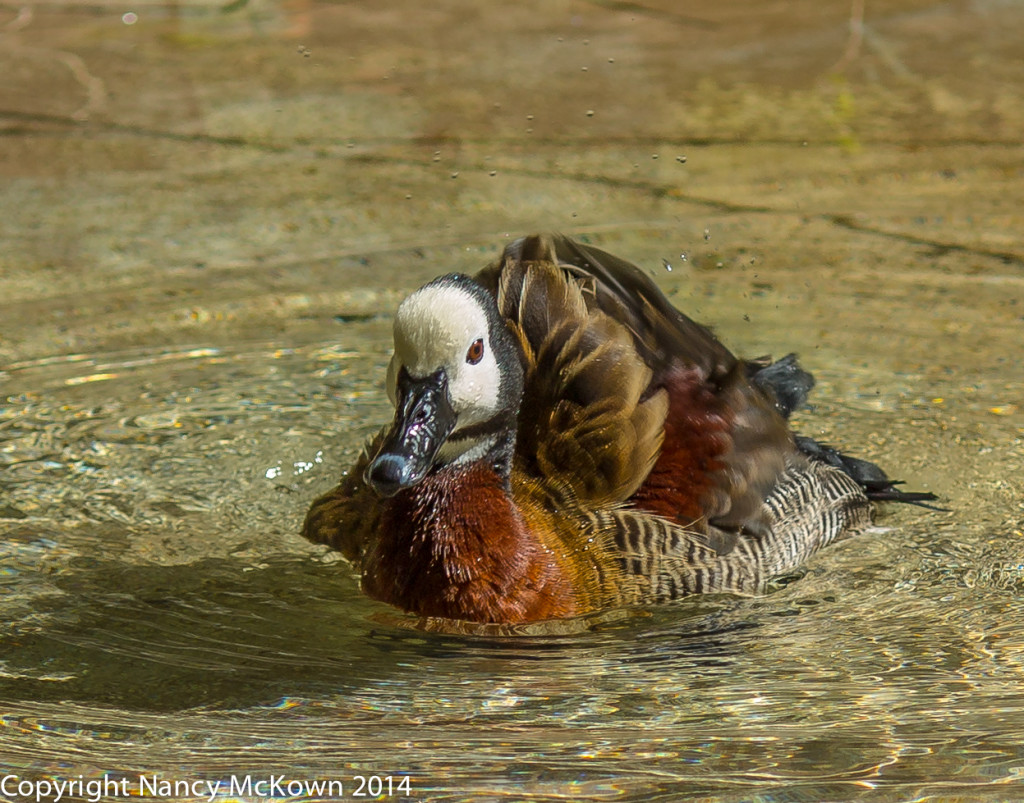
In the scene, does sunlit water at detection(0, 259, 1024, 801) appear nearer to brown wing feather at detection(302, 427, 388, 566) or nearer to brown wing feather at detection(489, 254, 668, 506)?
brown wing feather at detection(302, 427, 388, 566)

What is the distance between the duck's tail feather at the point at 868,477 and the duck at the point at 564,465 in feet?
0.31

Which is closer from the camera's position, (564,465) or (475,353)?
(475,353)

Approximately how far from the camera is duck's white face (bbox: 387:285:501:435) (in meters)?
3.88

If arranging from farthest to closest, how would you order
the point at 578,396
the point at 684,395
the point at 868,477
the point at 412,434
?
the point at 868,477, the point at 684,395, the point at 578,396, the point at 412,434

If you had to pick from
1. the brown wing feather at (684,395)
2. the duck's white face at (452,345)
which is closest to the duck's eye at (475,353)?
the duck's white face at (452,345)

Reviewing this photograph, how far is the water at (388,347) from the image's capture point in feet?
11.4

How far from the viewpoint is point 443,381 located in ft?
13.0

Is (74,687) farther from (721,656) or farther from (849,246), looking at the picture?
(849,246)

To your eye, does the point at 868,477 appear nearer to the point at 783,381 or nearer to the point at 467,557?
the point at 783,381

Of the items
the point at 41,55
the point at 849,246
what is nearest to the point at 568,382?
the point at 849,246

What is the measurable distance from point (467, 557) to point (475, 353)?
532mm

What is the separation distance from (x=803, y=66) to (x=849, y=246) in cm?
288

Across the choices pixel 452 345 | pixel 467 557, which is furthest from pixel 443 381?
pixel 467 557

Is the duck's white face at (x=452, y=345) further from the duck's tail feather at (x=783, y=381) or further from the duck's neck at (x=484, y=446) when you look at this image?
the duck's tail feather at (x=783, y=381)
